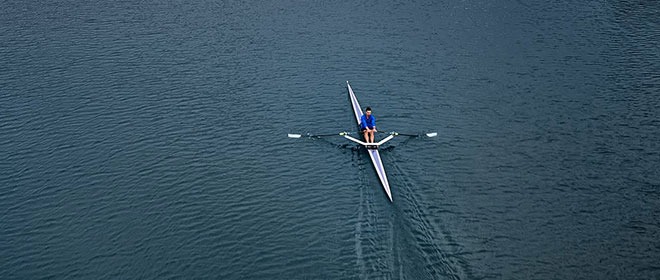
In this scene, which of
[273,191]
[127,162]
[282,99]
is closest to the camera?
[273,191]

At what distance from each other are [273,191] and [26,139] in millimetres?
19549

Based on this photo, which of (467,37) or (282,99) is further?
(467,37)

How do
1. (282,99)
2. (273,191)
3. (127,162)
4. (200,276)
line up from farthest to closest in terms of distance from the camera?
(282,99) → (127,162) → (273,191) → (200,276)

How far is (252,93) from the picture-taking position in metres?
45.9

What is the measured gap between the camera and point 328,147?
3738cm

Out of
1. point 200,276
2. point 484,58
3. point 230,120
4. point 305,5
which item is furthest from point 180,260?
point 305,5

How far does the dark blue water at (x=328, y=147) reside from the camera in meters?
27.7

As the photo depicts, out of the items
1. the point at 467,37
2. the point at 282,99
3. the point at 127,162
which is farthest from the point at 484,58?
the point at 127,162

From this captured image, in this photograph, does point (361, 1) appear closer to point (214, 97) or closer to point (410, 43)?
point (410, 43)

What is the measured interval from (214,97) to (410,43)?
21.7 metres

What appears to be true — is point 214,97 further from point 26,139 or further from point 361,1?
point 361,1

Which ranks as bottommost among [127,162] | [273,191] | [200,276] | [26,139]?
[200,276]

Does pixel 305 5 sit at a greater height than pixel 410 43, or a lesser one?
greater

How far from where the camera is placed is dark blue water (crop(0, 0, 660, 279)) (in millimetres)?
27734
